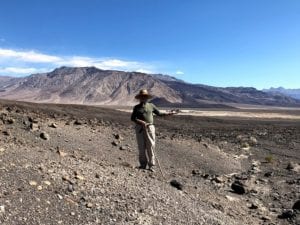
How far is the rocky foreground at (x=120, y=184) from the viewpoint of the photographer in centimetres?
700

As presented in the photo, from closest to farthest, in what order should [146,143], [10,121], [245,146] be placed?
[146,143] < [10,121] < [245,146]

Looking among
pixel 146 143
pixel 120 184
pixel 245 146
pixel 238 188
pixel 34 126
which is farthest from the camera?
pixel 245 146

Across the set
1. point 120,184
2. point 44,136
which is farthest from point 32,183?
point 44,136

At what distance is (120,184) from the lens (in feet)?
27.1

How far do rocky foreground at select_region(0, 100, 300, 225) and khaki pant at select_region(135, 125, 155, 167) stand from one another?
1.22ft

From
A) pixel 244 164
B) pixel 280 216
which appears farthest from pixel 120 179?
pixel 244 164

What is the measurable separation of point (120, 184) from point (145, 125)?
1.77m

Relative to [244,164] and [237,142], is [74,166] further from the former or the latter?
[237,142]

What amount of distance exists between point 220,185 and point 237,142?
945 cm

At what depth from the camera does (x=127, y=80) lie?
183 meters

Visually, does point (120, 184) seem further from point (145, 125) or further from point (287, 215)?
point (287, 215)

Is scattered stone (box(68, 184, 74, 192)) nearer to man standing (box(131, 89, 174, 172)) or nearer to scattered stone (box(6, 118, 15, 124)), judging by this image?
man standing (box(131, 89, 174, 172))

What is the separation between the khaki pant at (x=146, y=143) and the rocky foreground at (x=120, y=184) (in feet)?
1.22

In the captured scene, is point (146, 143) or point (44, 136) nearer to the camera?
point (146, 143)
